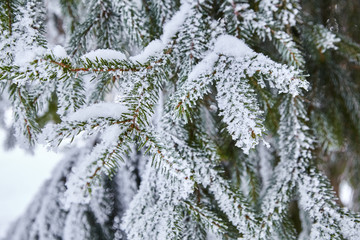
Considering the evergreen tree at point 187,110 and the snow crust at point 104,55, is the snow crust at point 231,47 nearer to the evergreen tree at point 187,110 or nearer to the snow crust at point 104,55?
the evergreen tree at point 187,110

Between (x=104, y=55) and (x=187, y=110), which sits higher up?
(x=104, y=55)

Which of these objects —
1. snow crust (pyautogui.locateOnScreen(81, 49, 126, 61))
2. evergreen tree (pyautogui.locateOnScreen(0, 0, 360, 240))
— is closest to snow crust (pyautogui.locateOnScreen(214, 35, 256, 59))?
evergreen tree (pyautogui.locateOnScreen(0, 0, 360, 240))

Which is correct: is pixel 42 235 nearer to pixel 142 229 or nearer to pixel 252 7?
pixel 142 229

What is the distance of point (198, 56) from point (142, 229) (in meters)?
0.53

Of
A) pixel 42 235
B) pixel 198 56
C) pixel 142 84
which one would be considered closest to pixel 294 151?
pixel 198 56

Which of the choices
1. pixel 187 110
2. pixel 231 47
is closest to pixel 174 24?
pixel 231 47

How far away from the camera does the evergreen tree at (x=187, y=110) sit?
2.09 ft

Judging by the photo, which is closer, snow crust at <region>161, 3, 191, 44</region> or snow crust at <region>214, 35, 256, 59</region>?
snow crust at <region>214, 35, 256, 59</region>

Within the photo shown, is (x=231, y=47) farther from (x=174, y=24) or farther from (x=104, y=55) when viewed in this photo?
(x=104, y=55)

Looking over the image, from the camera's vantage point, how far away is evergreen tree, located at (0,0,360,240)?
64 cm

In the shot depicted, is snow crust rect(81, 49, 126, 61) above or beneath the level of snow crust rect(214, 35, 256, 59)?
above

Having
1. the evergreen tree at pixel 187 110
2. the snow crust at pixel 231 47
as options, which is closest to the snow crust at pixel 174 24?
the evergreen tree at pixel 187 110

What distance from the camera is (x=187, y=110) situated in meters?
0.68

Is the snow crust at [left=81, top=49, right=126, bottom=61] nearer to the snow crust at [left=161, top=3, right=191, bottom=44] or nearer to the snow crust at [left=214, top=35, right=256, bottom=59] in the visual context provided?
the snow crust at [left=161, top=3, right=191, bottom=44]
